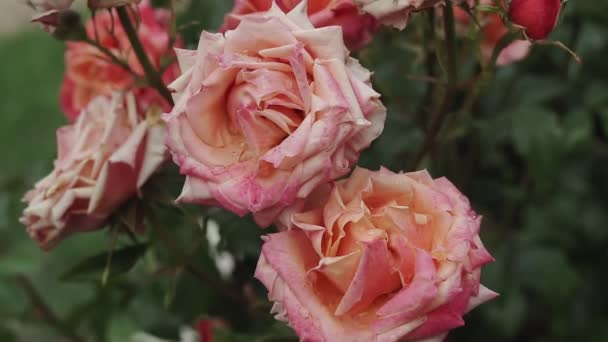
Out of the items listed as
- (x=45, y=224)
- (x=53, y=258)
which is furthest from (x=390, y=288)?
(x=53, y=258)

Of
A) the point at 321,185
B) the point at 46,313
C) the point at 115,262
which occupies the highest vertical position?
the point at 321,185

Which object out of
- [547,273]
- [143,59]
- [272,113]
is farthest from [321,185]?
[547,273]

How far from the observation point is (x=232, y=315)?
70cm

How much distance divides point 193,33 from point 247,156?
0.97ft

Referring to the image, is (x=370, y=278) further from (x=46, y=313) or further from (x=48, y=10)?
(x=46, y=313)

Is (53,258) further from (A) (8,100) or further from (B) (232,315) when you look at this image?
(A) (8,100)

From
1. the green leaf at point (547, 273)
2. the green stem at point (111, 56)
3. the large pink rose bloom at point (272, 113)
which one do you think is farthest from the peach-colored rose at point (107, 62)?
the green leaf at point (547, 273)

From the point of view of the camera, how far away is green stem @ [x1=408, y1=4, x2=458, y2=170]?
44 centimetres

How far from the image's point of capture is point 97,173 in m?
0.47

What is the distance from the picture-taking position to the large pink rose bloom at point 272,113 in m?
0.37

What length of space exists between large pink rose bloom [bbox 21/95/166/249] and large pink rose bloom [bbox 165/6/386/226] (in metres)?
0.07

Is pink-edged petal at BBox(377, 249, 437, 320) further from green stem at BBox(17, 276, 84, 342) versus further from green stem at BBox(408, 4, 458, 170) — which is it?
green stem at BBox(17, 276, 84, 342)

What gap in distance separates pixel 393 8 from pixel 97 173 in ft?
0.61

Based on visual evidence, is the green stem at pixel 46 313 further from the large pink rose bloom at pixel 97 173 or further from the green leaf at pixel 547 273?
the green leaf at pixel 547 273
